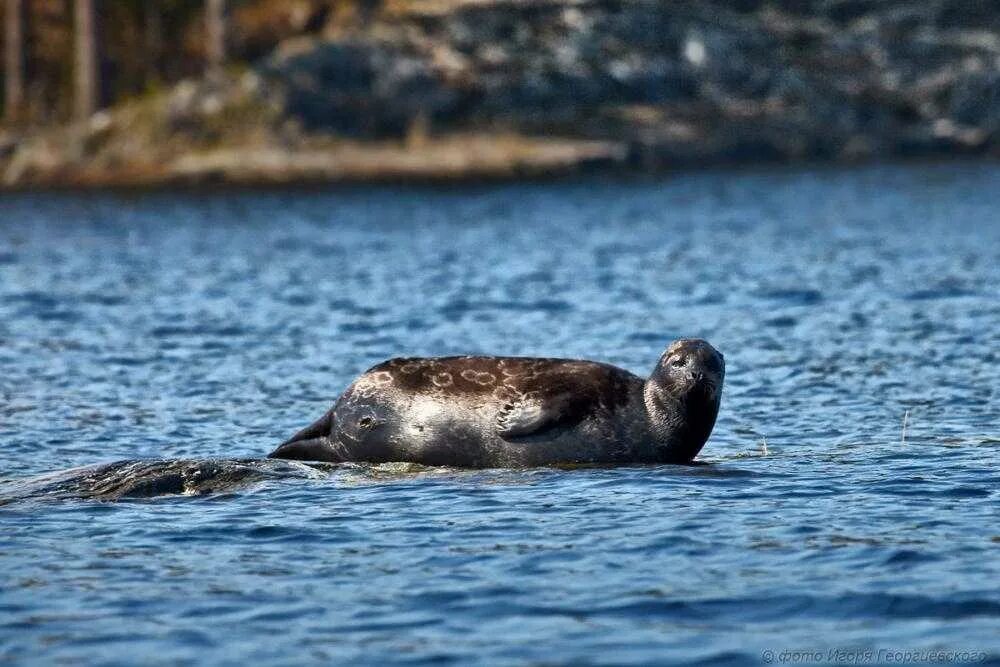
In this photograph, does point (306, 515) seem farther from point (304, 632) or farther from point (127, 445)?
point (127, 445)

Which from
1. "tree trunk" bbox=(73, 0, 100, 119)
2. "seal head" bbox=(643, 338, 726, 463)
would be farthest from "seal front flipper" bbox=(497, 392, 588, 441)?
"tree trunk" bbox=(73, 0, 100, 119)

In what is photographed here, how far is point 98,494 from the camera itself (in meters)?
12.8

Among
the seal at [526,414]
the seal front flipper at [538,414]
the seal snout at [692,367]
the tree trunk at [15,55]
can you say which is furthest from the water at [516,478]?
the tree trunk at [15,55]

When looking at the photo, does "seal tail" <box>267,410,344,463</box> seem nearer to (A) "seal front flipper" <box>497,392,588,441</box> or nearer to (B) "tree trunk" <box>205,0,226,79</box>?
(A) "seal front flipper" <box>497,392,588,441</box>

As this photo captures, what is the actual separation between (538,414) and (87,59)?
5151 centimetres

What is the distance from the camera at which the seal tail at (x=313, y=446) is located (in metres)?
14.4

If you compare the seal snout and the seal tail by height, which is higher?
the seal snout

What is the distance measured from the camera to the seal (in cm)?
1379

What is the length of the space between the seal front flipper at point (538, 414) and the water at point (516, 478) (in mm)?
456

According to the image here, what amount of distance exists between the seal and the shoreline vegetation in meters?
43.1

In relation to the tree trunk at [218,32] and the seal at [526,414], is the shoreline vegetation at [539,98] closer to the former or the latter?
the tree trunk at [218,32]

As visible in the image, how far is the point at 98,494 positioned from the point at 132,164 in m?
46.7

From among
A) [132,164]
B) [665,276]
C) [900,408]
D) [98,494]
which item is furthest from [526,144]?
[98,494]

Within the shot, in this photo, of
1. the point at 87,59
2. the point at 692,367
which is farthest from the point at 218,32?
the point at 692,367
